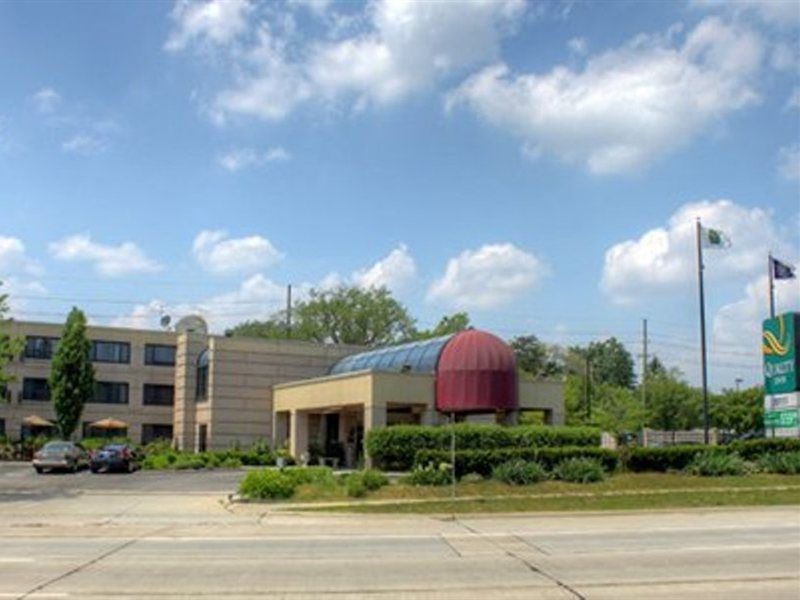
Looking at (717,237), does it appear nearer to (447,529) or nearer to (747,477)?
(747,477)

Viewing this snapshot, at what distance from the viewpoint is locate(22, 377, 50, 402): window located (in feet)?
221

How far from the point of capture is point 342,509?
25.2m

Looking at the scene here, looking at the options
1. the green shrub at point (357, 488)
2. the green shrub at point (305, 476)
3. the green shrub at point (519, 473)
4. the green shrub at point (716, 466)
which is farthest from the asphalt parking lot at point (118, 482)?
the green shrub at point (716, 466)

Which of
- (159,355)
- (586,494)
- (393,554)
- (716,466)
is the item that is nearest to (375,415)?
(716,466)

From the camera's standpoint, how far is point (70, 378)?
59812 mm

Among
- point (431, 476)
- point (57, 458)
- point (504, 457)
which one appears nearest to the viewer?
point (431, 476)

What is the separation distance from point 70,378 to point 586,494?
134 feet

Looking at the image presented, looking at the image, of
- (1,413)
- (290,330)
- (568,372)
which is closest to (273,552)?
(1,413)

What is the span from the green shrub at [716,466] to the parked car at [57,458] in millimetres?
27962

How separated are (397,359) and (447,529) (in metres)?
Result: 28.2

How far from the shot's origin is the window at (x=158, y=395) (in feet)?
225

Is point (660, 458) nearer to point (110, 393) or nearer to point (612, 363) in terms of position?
point (110, 393)

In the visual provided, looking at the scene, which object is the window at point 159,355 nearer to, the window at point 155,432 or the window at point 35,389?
the window at point 155,432

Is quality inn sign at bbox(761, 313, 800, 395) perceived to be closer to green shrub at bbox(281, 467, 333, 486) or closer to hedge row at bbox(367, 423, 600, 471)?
hedge row at bbox(367, 423, 600, 471)
